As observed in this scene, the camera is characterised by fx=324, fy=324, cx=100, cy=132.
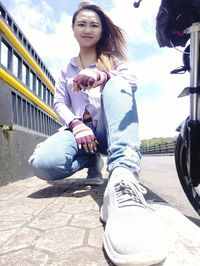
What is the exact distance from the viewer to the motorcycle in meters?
1.46

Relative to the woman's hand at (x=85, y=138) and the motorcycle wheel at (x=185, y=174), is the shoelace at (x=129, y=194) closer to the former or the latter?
the motorcycle wheel at (x=185, y=174)

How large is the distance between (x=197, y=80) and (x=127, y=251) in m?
0.84

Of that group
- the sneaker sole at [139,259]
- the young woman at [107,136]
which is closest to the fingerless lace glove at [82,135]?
the young woman at [107,136]

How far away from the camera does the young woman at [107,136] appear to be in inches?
41.6

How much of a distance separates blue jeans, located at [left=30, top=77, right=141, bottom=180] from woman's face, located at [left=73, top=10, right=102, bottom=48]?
545mm

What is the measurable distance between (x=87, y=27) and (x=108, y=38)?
0.21m

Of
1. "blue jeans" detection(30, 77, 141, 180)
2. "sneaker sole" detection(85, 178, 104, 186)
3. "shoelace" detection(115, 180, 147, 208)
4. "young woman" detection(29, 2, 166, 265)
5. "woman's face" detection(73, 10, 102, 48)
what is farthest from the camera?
"sneaker sole" detection(85, 178, 104, 186)

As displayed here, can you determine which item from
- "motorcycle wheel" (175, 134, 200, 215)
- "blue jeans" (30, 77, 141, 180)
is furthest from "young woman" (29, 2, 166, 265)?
"motorcycle wheel" (175, 134, 200, 215)

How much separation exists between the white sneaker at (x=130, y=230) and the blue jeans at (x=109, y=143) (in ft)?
0.69

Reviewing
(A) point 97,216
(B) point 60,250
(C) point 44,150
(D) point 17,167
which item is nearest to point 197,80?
(A) point 97,216

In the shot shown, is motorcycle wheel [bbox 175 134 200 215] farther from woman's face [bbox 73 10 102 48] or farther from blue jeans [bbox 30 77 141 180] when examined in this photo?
woman's face [bbox 73 10 102 48]

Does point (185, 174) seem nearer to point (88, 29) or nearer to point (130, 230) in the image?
point (130, 230)

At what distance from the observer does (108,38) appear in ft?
8.26

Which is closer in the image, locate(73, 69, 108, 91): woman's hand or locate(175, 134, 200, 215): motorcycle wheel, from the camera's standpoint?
locate(175, 134, 200, 215): motorcycle wheel
